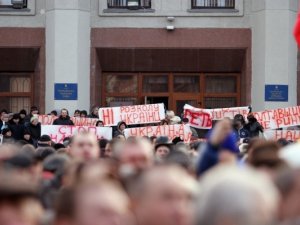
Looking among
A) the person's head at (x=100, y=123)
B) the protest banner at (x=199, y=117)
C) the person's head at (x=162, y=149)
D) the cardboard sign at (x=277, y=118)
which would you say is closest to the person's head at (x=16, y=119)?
the person's head at (x=100, y=123)

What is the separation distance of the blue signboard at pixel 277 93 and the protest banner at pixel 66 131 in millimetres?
8955

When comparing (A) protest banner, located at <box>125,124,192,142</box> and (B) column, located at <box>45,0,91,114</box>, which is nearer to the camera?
(A) protest banner, located at <box>125,124,192,142</box>

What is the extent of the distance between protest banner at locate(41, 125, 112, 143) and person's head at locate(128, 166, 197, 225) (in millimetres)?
19500

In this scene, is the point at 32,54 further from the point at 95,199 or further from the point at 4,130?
the point at 95,199

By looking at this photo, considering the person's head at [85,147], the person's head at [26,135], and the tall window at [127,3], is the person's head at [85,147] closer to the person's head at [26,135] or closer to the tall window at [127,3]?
the person's head at [26,135]

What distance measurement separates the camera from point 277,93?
33469mm

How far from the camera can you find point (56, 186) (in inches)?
340

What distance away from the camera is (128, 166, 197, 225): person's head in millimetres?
5340

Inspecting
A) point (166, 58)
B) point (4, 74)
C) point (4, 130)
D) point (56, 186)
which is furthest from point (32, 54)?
point (56, 186)

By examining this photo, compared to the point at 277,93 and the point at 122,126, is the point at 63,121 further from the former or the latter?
the point at 277,93


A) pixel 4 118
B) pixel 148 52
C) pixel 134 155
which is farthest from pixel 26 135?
pixel 134 155

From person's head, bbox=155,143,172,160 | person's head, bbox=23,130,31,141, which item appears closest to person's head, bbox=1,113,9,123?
person's head, bbox=23,130,31,141

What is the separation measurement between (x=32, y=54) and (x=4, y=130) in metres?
9.31

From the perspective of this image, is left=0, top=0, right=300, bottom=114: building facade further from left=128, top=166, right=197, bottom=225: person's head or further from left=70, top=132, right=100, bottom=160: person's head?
left=128, top=166, right=197, bottom=225: person's head
